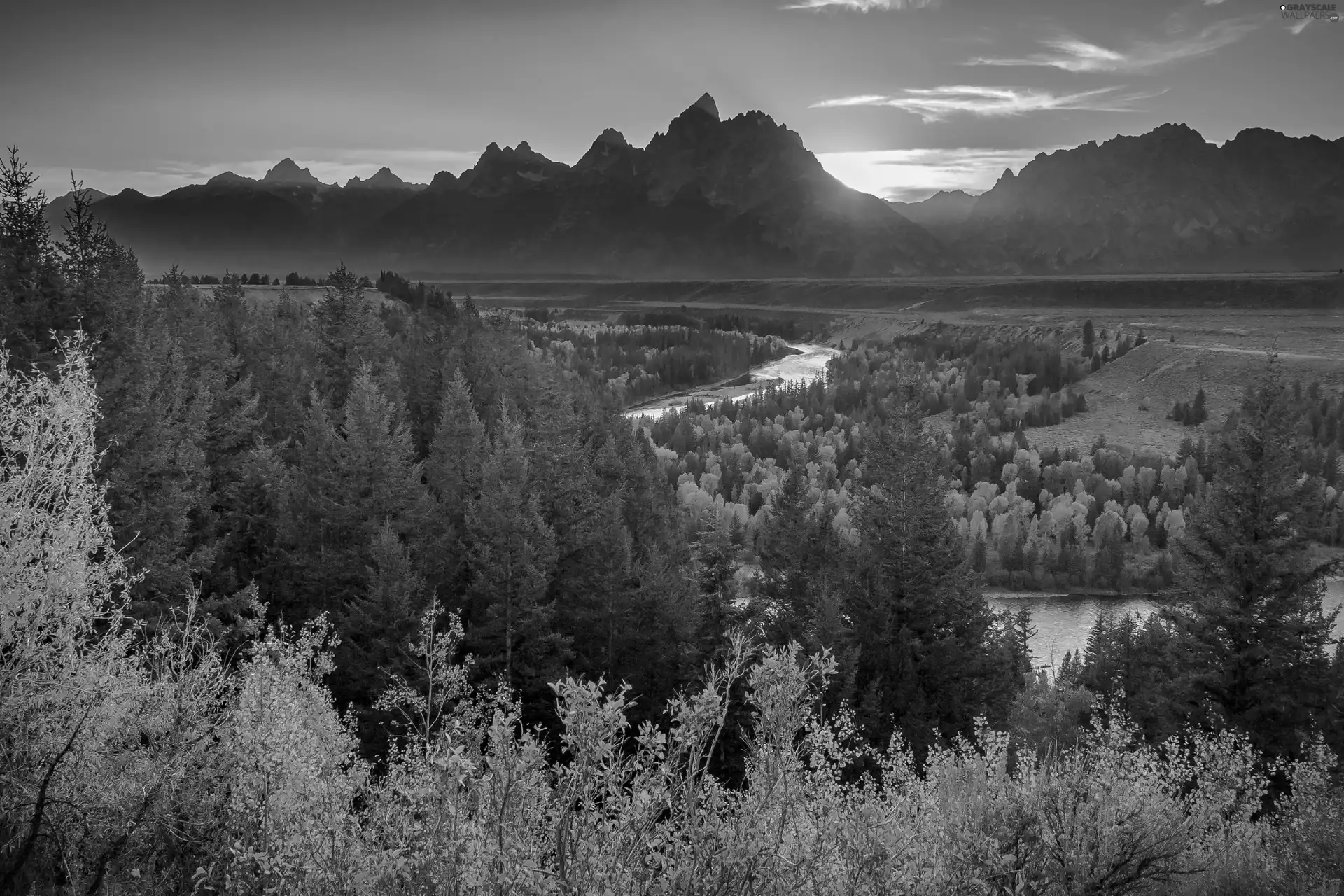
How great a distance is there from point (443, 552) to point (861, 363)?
388 feet

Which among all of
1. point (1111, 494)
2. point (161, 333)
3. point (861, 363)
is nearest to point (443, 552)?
point (161, 333)

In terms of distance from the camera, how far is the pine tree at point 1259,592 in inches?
940

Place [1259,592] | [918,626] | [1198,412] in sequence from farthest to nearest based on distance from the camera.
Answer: [1198,412]
[918,626]
[1259,592]

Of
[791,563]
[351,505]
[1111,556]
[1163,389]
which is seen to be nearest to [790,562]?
[791,563]

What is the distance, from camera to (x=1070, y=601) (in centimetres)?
5900

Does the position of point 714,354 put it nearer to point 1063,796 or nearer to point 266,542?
point 266,542

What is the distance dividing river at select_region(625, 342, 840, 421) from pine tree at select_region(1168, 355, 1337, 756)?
79106 millimetres

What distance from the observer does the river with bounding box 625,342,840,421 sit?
400 ft

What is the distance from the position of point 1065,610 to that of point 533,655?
4391 centimetres

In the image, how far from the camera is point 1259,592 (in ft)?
81.5

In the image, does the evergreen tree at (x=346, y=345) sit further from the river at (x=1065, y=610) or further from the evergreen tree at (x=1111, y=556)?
the evergreen tree at (x=1111, y=556)

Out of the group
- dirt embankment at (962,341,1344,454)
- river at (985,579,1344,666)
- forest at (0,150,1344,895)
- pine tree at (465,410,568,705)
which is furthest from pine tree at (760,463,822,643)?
dirt embankment at (962,341,1344,454)

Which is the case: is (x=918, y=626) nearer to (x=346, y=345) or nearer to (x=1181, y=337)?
(x=346, y=345)

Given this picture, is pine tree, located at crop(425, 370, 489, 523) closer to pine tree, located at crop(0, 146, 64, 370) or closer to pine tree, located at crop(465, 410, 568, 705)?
pine tree, located at crop(465, 410, 568, 705)
